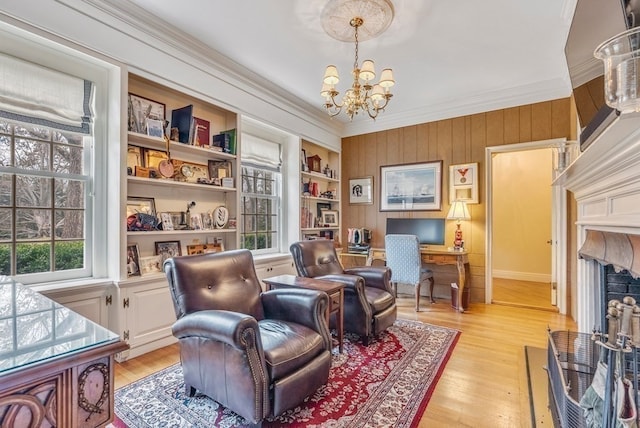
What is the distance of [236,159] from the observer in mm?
3516

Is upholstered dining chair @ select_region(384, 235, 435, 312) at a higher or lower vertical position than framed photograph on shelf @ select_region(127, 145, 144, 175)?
lower

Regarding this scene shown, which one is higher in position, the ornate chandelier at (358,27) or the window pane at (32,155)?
the ornate chandelier at (358,27)

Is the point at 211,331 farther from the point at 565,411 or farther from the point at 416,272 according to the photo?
the point at 416,272

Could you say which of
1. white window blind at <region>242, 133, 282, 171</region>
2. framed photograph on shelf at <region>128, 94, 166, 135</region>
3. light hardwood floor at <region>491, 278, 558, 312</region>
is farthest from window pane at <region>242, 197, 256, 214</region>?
light hardwood floor at <region>491, 278, 558, 312</region>

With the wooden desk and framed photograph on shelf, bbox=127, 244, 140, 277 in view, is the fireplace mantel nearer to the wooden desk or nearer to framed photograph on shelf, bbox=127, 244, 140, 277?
the wooden desk

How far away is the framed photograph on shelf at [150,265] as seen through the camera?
2793 millimetres

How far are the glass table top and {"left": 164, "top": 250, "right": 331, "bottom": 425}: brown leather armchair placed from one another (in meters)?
0.73

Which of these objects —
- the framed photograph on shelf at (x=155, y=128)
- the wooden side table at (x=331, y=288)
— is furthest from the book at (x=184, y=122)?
the wooden side table at (x=331, y=288)

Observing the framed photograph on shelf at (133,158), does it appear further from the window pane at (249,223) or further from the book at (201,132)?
the window pane at (249,223)

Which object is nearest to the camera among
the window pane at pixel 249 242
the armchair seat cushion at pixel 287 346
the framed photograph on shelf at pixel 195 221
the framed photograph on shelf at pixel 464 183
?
the armchair seat cushion at pixel 287 346

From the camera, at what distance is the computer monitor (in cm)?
451

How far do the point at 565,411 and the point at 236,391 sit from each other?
4.97ft

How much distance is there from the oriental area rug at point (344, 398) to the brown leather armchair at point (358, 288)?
21cm

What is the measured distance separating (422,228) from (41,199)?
4.21m
